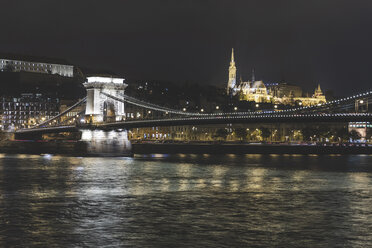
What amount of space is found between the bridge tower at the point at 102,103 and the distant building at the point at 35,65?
76847 millimetres

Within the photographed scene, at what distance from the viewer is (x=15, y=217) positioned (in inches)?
703

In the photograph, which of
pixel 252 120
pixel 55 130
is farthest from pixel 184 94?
pixel 252 120

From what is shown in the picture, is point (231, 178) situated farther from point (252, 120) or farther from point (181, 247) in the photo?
point (181, 247)

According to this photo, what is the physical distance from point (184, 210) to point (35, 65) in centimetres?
11748

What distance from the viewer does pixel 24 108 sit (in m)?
Result: 114

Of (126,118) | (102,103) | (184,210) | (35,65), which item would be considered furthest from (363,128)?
(184,210)

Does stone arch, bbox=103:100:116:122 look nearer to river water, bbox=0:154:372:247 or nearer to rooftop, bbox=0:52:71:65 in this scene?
Result: river water, bbox=0:154:372:247

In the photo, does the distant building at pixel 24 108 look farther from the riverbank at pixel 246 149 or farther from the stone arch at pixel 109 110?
the stone arch at pixel 109 110

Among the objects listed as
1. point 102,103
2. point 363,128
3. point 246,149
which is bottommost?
point 246,149

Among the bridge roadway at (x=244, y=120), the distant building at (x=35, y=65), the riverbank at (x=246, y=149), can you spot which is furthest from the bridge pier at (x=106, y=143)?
the distant building at (x=35, y=65)

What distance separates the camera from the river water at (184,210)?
14742mm

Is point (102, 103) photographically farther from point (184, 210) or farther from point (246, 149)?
point (184, 210)

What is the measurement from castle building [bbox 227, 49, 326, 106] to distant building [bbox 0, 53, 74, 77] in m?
44.1

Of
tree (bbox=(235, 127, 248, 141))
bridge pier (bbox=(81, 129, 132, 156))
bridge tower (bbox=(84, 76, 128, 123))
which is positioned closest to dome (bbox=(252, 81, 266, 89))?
tree (bbox=(235, 127, 248, 141))
